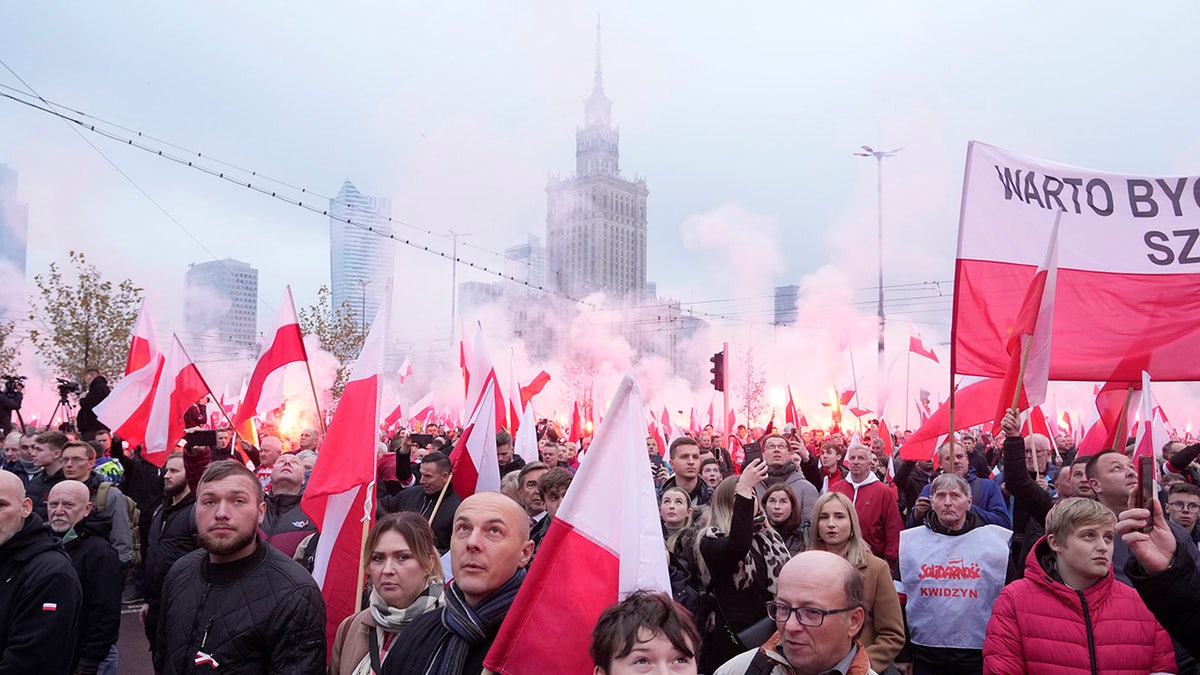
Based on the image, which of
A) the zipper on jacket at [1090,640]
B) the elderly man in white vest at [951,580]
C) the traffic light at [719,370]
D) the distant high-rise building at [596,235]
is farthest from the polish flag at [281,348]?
the distant high-rise building at [596,235]

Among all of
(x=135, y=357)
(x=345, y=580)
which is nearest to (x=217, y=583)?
(x=345, y=580)

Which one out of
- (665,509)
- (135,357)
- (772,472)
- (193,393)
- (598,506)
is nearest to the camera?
(598,506)

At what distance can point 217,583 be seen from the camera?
377 cm

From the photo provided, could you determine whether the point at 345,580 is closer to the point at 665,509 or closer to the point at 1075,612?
the point at 665,509

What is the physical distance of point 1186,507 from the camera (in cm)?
641

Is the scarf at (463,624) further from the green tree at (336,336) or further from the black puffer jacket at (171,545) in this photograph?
the green tree at (336,336)

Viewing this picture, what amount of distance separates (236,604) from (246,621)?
9 cm

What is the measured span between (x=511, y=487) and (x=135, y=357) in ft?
18.8

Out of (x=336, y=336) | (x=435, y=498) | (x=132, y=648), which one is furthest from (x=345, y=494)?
(x=336, y=336)

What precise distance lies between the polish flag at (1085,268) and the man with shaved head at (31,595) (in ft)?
17.6

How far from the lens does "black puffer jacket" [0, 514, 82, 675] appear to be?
406 centimetres

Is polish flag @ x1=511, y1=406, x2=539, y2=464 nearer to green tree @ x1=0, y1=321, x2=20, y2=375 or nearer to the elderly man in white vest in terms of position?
the elderly man in white vest

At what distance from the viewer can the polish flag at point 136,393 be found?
9999 millimetres

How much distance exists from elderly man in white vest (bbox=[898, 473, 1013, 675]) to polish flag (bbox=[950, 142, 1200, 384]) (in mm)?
1155
